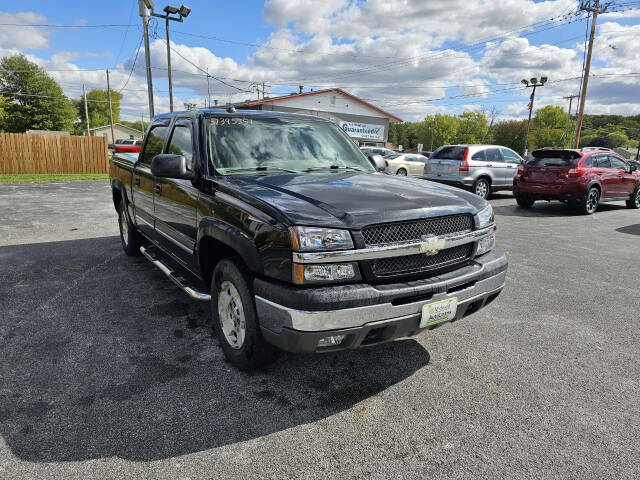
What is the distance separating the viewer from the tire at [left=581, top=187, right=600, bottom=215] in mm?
11273

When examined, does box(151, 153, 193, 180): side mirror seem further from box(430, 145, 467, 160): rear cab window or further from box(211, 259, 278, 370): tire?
box(430, 145, 467, 160): rear cab window

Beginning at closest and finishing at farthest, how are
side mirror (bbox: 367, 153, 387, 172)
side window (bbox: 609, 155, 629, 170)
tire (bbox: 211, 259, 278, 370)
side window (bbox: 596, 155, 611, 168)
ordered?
tire (bbox: 211, 259, 278, 370)
side mirror (bbox: 367, 153, 387, 172)
side window (bbox: 596, 155, 611, 168)
side window (bbox: 609, 155, 629, 170)

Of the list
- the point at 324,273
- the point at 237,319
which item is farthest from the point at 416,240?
the point at 237,319

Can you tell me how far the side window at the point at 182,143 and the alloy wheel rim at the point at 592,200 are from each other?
11.1 metres

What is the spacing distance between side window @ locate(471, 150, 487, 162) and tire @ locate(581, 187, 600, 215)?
321 centimetres

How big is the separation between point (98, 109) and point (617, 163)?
113m

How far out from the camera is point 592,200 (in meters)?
11.5

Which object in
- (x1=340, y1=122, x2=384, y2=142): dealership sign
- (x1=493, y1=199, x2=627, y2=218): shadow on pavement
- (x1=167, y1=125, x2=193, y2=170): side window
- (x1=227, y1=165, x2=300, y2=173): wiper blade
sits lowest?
(x1=493, y1=199, x2=627, y2=218): shadow on pavement

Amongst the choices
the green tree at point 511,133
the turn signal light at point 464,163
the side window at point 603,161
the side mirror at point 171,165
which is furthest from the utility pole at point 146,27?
the green tree at point 511,133

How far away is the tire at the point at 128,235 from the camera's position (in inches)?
233

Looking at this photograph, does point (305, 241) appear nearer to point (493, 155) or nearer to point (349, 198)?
point (349, 198)

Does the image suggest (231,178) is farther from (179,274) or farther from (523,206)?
(523,206)

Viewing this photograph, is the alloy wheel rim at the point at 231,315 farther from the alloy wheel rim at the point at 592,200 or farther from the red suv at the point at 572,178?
the alloy wheel rim at the point at 592,200

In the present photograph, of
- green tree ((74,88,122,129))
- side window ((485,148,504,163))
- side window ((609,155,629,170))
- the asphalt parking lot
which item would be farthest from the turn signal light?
green tree ((74,88,122,129))
